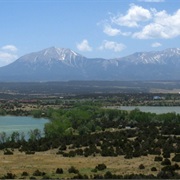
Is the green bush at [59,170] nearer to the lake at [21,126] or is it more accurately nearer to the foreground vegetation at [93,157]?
the foreground vegetation at [93,157]

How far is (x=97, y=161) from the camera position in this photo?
46.8 m

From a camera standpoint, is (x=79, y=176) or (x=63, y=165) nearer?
(x=79, y=176)

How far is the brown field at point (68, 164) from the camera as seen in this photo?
1571 inches

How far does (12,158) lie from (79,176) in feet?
58.9

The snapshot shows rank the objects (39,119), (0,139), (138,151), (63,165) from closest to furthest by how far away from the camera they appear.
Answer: (63,165), (138,151), (0,139), (39,119)

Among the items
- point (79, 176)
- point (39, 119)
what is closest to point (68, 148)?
point (79, 176)

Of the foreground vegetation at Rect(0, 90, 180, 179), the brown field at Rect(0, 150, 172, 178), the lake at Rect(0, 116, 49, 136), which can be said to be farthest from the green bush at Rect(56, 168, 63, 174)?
the lake at Rect(0, 116, 49, 136)

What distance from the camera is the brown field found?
3991 centimetres

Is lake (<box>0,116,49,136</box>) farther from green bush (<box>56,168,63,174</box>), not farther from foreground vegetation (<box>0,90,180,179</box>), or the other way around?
green bush (<box>56,168,63,174</box>)

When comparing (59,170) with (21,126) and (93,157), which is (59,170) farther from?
(21,126)

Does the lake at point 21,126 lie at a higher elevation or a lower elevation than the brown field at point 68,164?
lower

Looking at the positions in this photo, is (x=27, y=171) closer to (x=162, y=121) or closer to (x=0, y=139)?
(x=0, y=139)

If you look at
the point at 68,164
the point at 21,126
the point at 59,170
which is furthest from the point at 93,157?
the point at 21,126

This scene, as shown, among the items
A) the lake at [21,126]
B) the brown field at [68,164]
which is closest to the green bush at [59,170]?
the brown field at [68,164]
